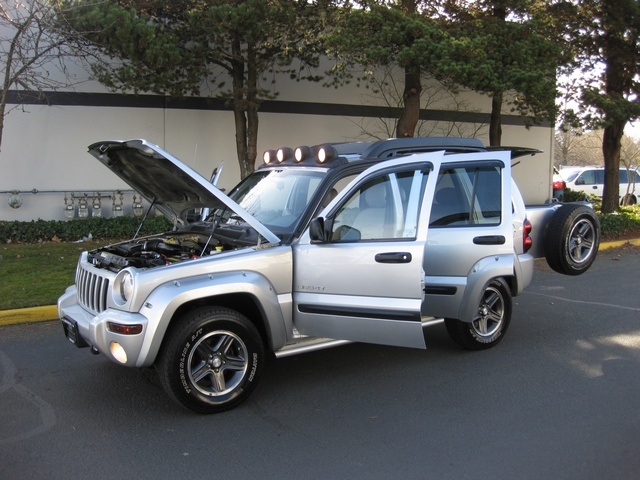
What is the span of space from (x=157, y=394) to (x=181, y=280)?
116 centimetres

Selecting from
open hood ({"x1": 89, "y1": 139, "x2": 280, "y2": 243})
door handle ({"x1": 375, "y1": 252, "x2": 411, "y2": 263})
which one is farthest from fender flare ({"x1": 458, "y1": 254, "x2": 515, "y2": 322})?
open hood ({"x1": 89, "y1": 139, "x2": 280, "y2": 243})

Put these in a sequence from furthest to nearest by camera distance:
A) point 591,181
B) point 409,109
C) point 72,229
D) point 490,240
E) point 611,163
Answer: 1. point 591,181
2. point 611,163
3. point 409,109
4. point 72,229
5. point 490,240

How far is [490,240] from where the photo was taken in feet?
18.1

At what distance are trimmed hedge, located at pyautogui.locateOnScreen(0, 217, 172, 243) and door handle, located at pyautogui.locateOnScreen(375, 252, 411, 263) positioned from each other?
27.2ft

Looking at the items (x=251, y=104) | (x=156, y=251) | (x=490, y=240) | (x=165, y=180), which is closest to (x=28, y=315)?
(x=156, y=251)

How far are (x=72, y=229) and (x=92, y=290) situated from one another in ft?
26.7

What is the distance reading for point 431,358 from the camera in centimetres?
566

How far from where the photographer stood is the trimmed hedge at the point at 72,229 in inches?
456

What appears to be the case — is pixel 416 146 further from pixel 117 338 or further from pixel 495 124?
pixel 495 124

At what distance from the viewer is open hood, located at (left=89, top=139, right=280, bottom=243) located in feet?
14.2

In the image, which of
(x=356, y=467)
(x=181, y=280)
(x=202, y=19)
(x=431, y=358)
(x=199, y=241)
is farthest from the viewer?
(x=202, y=19)

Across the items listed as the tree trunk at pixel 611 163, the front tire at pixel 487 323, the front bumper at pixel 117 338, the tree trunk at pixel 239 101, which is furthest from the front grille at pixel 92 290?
the tree trunk at pixel 611 163

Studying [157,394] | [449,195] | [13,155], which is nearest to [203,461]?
[157,394]

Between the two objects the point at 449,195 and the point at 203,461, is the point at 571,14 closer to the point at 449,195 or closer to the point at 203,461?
the point at 449,195
